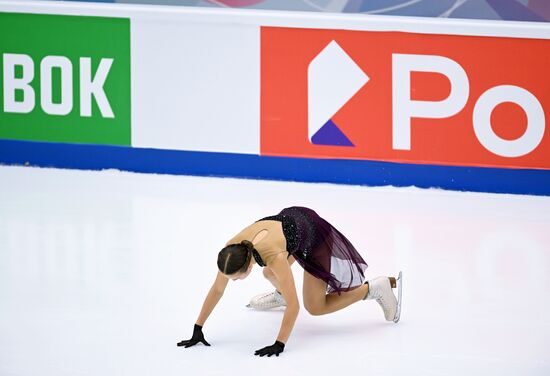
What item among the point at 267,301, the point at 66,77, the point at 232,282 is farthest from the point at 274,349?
the point at 66,77

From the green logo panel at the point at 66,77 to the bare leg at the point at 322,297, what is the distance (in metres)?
4.01

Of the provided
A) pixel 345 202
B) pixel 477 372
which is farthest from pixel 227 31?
pixel 477 372

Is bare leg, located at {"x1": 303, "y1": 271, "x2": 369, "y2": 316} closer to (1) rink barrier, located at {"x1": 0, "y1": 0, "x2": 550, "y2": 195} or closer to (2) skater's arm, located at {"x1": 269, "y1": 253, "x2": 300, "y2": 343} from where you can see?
(2) skater's arm, located at {"x1": 269, "y1": 253, "x2": 300, "y2": 343}

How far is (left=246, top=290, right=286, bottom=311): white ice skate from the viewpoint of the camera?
6.50m

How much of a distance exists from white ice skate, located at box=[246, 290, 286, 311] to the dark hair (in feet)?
3.38

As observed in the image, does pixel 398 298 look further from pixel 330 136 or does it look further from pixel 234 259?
pixel 330 136

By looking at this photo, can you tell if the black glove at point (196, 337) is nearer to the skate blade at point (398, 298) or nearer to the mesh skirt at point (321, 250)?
the mesh skirt at point (321, 250)

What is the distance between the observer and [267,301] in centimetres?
654

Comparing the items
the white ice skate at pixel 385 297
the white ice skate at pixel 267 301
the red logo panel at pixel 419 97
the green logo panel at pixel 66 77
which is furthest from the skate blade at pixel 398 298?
the green logo panel at pixel 66 77

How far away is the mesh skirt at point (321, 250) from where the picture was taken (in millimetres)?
5941

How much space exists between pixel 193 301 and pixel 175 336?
1.94 ft

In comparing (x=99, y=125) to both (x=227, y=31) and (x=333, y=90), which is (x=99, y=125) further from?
(x=333, y=90)

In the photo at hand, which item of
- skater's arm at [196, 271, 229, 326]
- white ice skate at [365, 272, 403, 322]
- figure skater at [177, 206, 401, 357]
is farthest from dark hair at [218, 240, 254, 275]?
white ice skate at [365, 272, 403, 322]

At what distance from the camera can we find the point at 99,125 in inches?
387
